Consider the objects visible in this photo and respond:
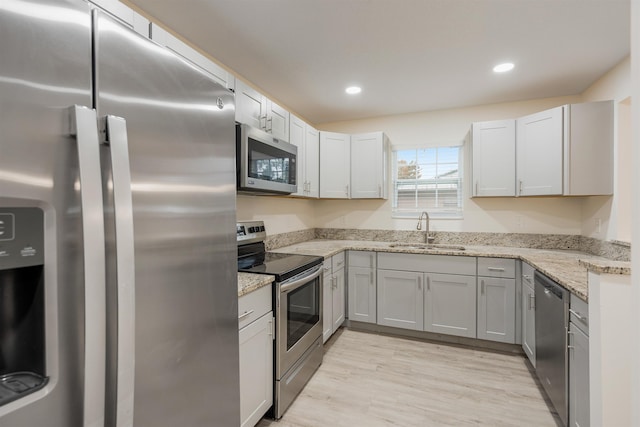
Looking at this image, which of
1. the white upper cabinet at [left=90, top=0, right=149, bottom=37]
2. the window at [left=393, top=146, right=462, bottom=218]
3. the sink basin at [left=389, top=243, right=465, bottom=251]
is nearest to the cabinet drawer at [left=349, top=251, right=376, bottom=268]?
the sink basin at [left=389, top=243, right=465, bottom=251]

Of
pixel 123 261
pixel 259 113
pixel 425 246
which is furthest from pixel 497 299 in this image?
pixel 123 261

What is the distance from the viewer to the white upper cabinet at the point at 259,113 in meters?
2.08

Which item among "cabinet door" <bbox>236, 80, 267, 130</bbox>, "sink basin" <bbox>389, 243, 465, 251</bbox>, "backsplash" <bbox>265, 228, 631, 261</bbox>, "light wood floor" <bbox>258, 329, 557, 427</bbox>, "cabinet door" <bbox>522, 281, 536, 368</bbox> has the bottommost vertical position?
"light wood floor" <bbox>258, 329, 557, 427</bbox>

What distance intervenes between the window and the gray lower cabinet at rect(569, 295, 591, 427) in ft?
6.63

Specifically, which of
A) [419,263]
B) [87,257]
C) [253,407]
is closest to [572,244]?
[419,263]

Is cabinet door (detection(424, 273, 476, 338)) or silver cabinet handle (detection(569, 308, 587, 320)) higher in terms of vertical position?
silver cabinet handle (detection(569, 308, 587, 320))

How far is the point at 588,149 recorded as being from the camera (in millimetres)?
2578

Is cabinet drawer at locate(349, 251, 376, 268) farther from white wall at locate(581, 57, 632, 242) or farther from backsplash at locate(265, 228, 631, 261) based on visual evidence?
white wall at locate(581, 57, 632, 242)

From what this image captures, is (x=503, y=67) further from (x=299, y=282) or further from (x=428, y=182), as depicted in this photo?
(x=299, y=282)

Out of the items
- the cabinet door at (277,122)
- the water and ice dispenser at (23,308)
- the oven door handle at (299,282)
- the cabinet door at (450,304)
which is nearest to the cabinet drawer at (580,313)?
the cabinet door at (450,304)

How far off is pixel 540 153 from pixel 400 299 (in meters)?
1.95

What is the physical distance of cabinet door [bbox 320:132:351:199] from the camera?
3.52 m

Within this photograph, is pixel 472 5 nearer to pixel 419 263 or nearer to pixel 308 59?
pixel 308 59

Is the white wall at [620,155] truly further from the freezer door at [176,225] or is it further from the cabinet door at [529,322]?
the freezer door at [176,225]
